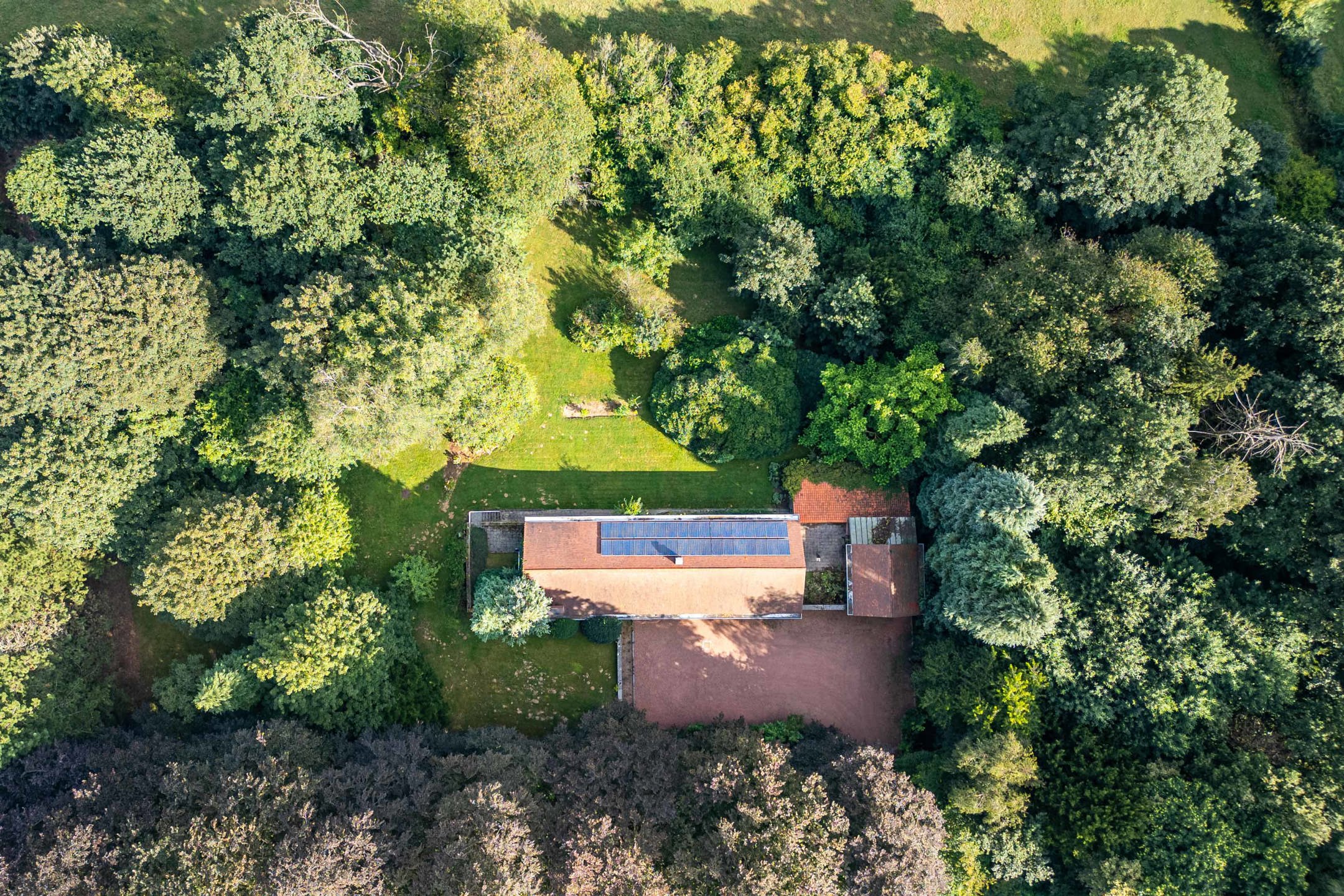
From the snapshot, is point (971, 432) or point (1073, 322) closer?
point (1073, 322)

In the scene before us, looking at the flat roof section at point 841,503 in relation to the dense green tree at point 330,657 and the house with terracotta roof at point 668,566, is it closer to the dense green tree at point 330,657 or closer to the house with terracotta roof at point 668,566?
the house with terracotta roof at point 668,566

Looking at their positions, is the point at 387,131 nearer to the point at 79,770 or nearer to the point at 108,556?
the point at 108,556

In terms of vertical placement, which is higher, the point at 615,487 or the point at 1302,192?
the point at 1302,192

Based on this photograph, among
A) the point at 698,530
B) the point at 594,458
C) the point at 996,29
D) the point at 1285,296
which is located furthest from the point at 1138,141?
the point at 594,458

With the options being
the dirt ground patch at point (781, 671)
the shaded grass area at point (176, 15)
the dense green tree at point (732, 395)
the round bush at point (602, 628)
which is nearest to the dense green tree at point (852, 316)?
the dense green tree at point (732, 395)

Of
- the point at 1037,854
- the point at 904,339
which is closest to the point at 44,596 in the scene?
the point at 904,339

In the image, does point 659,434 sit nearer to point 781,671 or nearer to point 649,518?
point 649,518

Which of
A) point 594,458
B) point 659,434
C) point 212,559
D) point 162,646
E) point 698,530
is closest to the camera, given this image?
point 212,559

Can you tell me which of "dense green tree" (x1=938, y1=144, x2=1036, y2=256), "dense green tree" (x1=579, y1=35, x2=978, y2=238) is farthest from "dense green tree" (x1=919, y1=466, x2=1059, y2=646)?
"dense green tree" (x1=579, y1=35, x2=978, y2=238)
